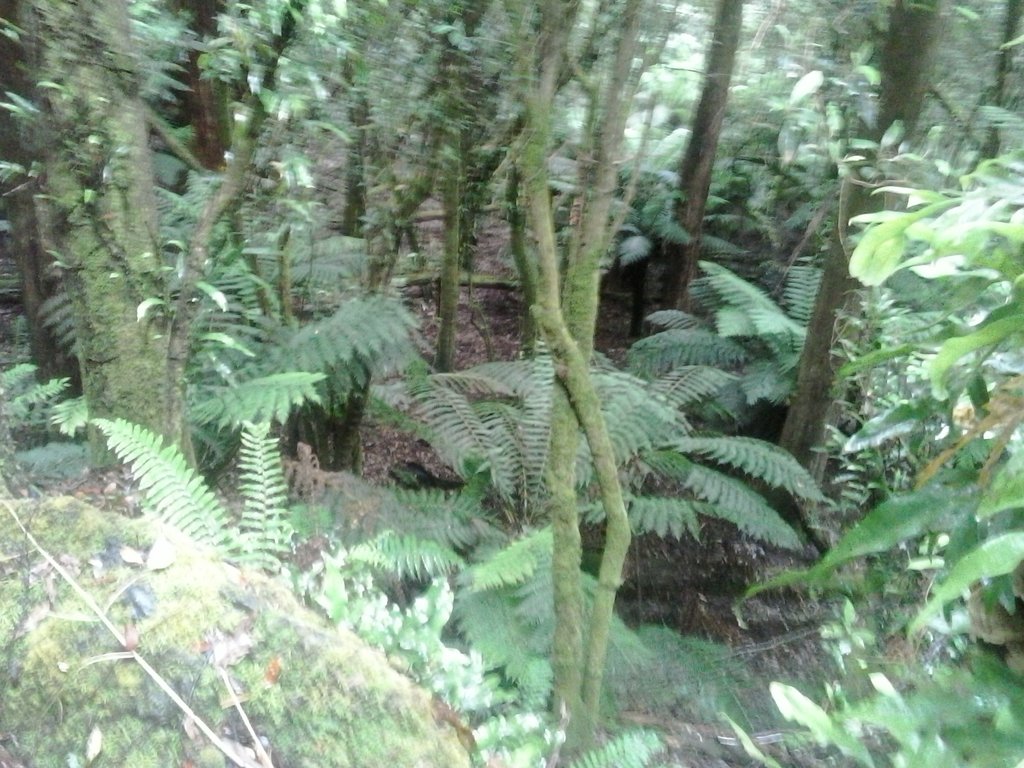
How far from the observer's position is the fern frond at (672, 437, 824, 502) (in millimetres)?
3660

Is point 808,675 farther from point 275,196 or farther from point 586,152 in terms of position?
point 275,196

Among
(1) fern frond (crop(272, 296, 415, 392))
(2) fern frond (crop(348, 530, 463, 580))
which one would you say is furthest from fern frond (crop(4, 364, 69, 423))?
(2) fern frond (crop(348, 530, 463, 580))

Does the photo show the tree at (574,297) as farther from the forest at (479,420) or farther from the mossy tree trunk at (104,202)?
the mossy tree trunk at (104,202)

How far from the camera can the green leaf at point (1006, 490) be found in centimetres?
111

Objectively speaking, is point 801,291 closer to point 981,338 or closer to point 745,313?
point 745,313

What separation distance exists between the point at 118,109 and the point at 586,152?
1178 millimetres

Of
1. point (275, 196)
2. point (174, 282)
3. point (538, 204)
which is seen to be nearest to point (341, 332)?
point (275, 196)

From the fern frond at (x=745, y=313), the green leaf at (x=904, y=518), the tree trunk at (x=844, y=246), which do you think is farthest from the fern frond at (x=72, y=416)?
the fern frond at (x=745, y=313)

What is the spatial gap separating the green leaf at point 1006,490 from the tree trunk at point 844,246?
1831 mm

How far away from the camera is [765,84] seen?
360 centimetres

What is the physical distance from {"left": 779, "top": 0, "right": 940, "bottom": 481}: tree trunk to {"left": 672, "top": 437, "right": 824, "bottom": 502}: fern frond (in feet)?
0.55

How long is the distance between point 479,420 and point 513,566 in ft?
4.30

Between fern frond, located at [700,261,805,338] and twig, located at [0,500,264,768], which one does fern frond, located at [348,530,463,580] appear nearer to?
twig, located at [0,500,264,768]

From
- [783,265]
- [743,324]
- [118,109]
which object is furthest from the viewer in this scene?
[783,265]
